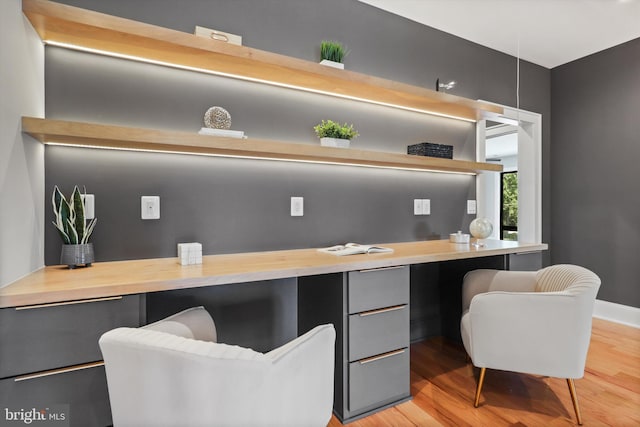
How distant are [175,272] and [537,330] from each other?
1.67m

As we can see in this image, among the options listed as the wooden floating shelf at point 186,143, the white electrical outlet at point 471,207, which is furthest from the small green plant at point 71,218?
the white electrical outlet at point 471,207

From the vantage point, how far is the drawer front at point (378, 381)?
1.66m

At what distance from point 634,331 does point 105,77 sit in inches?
170

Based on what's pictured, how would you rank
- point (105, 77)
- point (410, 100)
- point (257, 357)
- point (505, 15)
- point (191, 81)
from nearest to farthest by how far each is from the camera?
point (257, 357) < point (105, 77) < point (191, 81) < point (410, 100) < point (505, 15)

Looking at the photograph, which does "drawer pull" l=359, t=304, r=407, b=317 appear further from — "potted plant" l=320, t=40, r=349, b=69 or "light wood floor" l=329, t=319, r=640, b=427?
"potted plant" l=320, t=40, r=349, b=69

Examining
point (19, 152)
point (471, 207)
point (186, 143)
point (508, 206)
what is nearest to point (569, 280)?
point (471, 207)

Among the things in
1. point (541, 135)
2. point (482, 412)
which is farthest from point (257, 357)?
point (541, 135)

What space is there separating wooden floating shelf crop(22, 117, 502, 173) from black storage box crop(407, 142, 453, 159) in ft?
0.48

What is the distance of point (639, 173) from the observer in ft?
9.87

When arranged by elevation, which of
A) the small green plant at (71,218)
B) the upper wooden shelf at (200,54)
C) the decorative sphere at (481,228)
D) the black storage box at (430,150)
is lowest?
the decorative sphere at (481,228)

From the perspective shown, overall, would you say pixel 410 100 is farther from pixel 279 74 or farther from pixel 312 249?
pixel 312 249

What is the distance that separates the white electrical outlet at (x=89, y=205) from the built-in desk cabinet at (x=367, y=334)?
1.16 metres

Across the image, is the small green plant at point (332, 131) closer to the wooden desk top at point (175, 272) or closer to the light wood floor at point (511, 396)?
the wooden desk top at point (175, 272)

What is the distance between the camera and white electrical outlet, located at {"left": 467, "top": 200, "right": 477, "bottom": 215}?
9.70 feet
